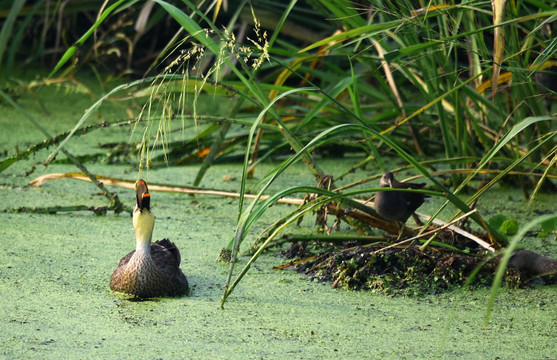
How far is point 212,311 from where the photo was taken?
70.6 inches

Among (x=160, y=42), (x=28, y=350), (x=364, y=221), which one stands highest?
(x=160, y=42)

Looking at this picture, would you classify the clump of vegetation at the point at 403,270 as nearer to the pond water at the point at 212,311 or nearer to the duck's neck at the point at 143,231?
the pond water at the point at 212,311

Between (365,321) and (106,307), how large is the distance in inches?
24.0

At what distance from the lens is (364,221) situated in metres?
Answer: 2.34

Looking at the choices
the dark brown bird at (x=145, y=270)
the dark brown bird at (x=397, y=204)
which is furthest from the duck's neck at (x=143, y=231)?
the dark brown bird at (x=397, y=204)

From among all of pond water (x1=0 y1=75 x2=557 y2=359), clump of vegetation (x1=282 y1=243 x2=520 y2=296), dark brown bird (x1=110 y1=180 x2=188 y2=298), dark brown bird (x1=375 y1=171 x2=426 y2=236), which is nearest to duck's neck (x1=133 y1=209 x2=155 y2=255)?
dark brown bird (x1=110 y1=180 x2=188 y2=298)

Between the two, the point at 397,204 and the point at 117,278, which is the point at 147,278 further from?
the point at 397,204

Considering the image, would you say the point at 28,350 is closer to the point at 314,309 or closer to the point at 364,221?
the point at 314,309

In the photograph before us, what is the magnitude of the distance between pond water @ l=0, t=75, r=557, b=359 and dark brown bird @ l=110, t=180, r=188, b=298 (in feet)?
0.11

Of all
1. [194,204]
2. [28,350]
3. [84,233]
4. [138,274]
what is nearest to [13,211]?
[84,233]

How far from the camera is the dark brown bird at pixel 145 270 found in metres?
1.89

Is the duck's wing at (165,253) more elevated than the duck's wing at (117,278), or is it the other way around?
the duck's wing at (165,253)

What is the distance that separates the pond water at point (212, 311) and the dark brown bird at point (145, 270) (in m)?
0.03

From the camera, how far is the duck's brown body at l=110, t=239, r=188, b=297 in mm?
1892
